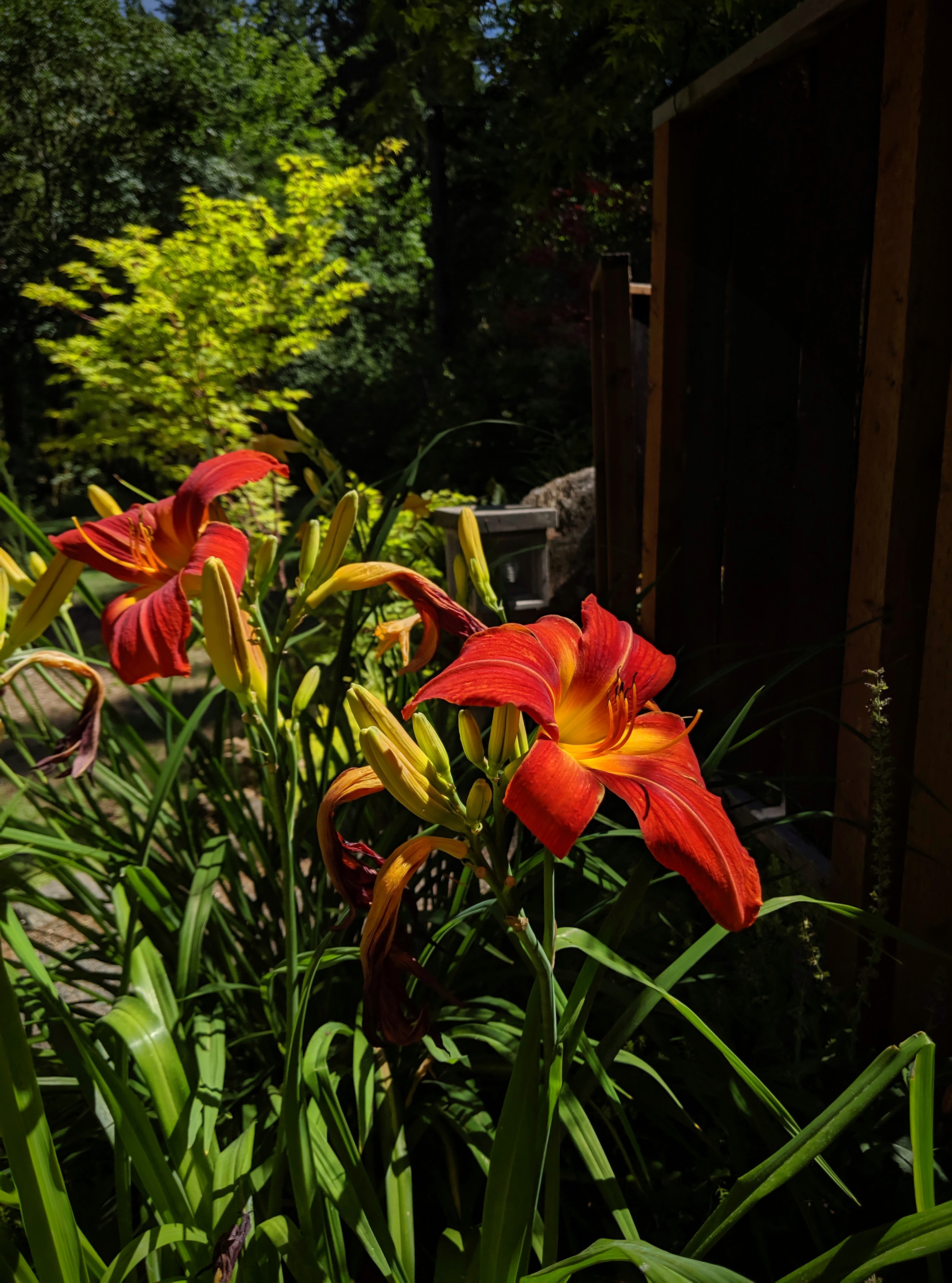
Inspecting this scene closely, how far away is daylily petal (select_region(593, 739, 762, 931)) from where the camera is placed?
2.03ft

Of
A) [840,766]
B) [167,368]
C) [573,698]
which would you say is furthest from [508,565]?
[167,368]

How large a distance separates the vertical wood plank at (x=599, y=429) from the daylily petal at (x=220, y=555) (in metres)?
1.68

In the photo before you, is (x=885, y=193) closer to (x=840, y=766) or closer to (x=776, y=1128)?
(x=840, y=766)

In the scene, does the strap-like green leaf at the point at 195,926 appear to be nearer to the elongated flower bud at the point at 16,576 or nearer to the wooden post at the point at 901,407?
the elongated flower bud at the point at 16,576

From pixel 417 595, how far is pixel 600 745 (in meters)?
0.30

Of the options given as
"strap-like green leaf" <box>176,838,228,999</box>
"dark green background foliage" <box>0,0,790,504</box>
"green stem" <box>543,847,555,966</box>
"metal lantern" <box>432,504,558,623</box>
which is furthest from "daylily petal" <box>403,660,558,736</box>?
"dark green background foliage" <box>0,0,790,504</box>

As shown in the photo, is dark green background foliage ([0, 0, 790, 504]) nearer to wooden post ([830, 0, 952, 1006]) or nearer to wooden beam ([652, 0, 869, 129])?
wooden beam ([652, 0, 869, 129])

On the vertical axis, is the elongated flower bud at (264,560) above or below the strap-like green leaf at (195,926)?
above

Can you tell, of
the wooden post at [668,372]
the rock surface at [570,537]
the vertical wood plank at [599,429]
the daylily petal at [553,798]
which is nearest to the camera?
the daylily petal at [553,798]

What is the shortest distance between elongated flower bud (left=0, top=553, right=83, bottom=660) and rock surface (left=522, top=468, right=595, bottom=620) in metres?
2.73

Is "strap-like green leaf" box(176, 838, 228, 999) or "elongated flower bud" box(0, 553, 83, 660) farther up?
"elongated flower bud" box(0, 553, 83, 660)

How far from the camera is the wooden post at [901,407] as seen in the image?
50.1 inches

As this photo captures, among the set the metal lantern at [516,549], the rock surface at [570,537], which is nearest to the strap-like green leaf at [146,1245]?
the metal lantern at [516,549]

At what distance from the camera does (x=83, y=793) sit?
160cm
